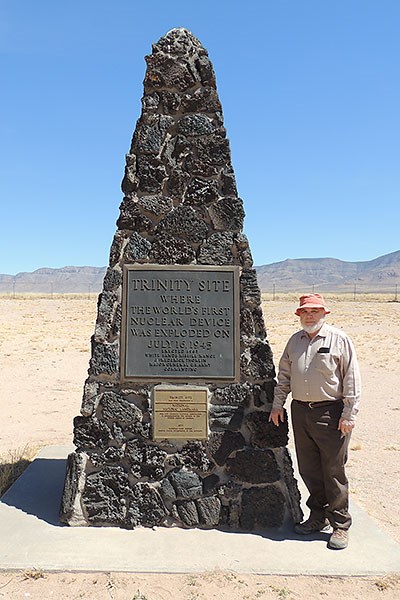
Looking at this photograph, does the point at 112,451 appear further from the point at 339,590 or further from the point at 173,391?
the point at 339,590

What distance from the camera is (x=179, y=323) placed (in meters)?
4.91

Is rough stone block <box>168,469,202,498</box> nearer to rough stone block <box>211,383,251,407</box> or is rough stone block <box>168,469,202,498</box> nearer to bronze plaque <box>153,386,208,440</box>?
bronze plaque <box>153,386,208,440</box>

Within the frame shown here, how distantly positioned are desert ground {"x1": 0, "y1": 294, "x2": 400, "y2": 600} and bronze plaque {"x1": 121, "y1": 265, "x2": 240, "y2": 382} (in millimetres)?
1535

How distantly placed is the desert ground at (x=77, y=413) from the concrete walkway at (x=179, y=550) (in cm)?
9

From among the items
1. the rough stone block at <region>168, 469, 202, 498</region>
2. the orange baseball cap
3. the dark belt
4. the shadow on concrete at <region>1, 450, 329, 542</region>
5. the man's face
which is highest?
the orange baseball cap

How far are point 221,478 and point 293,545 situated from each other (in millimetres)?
745

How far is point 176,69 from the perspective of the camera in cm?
490

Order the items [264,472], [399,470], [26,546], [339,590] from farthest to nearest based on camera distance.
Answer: [399,470]
[264,472]
[26,546]
[339,590]

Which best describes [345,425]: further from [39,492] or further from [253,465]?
[39,492]

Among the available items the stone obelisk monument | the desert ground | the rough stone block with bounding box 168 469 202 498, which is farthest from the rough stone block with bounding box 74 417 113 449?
the desert ground

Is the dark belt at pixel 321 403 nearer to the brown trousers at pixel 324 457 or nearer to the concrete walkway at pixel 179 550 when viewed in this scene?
the brown trousers at pixel 324 457

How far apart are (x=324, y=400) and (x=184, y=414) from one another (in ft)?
3.67

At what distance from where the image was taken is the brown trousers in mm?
4410

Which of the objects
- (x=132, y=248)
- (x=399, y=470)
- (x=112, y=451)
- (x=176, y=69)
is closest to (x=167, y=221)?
(x=132, y=248)
